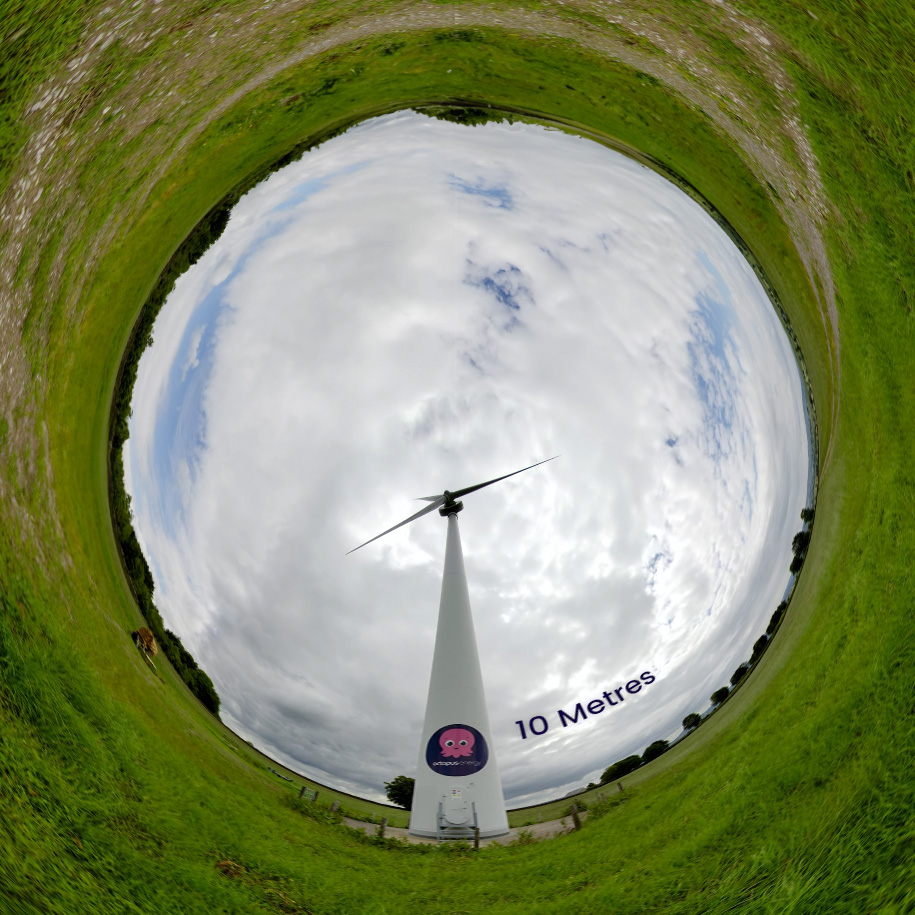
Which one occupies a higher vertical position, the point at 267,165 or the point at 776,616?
the point at 267,165

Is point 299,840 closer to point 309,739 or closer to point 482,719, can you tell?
point 482,719

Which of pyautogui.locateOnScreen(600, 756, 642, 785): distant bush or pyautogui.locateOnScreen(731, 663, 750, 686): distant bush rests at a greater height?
pyautogui.locateOnScreen(731, 663, 750, 686): distant bush

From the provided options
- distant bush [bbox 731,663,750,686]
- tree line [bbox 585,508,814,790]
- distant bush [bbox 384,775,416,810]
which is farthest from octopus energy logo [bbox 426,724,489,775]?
distant bush [bbox 731,663,750,686]

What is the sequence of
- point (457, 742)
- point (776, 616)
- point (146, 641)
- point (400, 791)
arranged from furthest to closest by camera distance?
point (400, 791) < point (776, 616) < point (146, 641) < point (457, 742)

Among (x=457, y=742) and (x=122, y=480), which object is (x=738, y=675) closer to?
(x=457, y=742)


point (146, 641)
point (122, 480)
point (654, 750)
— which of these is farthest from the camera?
point (122, 480)

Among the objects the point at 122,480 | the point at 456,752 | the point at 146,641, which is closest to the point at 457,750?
the point at 456,752

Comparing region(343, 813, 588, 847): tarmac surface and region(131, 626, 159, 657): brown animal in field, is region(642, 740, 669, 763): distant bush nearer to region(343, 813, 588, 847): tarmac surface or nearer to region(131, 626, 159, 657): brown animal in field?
region(343, 813, 588, 847): tarmac surface

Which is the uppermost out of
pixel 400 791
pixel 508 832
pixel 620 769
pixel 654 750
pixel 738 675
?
pixel 400 791
